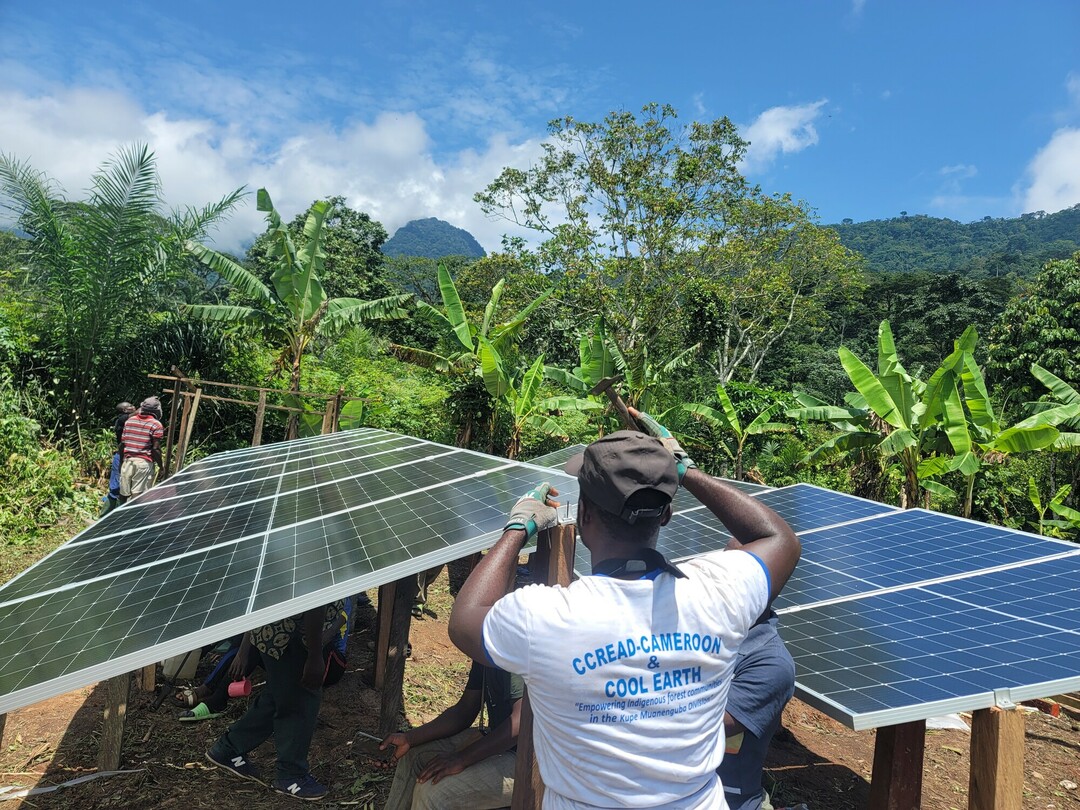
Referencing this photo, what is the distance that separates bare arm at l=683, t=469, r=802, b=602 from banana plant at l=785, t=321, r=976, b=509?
961 centimetres

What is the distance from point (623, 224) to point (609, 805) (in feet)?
64.8

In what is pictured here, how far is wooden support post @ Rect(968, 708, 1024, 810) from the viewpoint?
2967 mm

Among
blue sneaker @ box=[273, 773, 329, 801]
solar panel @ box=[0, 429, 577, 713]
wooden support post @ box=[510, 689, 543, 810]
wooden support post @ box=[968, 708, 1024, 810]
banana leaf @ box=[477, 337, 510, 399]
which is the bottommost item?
blue sneaker @ box=[273, 773, 329, 801]

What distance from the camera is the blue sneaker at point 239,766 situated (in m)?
4.65

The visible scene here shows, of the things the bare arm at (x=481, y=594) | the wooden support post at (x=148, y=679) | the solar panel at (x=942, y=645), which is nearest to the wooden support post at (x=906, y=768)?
the solar panel at (x=942, y=645)

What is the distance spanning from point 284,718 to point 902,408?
1028 centimetres

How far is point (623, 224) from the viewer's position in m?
20.2

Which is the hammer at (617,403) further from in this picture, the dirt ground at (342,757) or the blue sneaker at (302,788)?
the blue sneaker at (302,788)

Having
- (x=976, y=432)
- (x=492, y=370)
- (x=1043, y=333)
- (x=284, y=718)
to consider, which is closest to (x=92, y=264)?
(x=492, y=370)

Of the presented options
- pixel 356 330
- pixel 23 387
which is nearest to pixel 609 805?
pixel 23 387

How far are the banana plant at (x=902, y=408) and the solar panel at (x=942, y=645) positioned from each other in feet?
23.2

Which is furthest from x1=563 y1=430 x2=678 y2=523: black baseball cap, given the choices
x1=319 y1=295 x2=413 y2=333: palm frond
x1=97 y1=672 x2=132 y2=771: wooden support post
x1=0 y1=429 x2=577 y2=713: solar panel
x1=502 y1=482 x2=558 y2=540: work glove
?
x1=319 y1=295 x2=413 y2=333: palm frond

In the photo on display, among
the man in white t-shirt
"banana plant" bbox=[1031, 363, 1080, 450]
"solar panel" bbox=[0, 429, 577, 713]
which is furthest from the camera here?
"banana plant" bbox=[1031, 363, 1080, 450]

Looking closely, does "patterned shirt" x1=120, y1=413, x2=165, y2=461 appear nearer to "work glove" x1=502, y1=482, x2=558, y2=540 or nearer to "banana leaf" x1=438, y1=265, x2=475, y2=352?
"banana leaf" x1=438, y1=265, x2=475, y2=352
